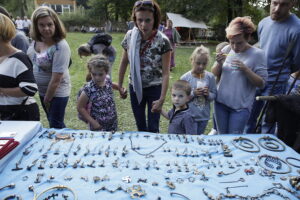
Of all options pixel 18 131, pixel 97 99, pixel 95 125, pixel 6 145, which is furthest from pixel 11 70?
pixel 95 125

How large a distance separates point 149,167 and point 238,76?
4.57 feet

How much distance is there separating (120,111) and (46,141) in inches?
122

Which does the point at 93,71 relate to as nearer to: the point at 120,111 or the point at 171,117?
the point at 171,117

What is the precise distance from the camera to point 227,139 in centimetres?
210

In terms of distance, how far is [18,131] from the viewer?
6.37ft

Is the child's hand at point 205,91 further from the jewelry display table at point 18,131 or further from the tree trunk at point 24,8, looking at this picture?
the tree trunk at point 24,8

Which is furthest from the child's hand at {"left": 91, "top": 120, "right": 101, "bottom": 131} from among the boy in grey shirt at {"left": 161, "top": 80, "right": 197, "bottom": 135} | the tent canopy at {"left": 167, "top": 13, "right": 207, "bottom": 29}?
the tent canopy at {"left": 167, "top": 13, "right": 207, "bottom": 29}

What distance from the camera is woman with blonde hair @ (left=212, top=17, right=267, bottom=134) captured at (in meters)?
2.29

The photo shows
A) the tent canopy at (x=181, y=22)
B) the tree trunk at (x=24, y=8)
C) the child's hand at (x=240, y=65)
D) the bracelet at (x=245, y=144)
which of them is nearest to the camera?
the bracelet at (x=245, y=144)

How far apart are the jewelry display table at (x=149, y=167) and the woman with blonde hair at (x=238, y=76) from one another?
450mm

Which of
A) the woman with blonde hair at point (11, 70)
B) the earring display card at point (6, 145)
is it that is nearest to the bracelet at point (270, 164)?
the earring display card at point (6, 145)

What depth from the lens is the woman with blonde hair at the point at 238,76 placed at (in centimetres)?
229

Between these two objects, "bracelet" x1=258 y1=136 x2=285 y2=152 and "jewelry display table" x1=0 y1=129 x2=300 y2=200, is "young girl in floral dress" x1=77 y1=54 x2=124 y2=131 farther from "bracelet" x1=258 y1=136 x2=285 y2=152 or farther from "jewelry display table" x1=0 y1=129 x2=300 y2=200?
"bracelet" x1=258 y1=136 x2=285 y2=152

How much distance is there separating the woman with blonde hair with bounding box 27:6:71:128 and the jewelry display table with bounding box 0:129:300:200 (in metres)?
0.62
